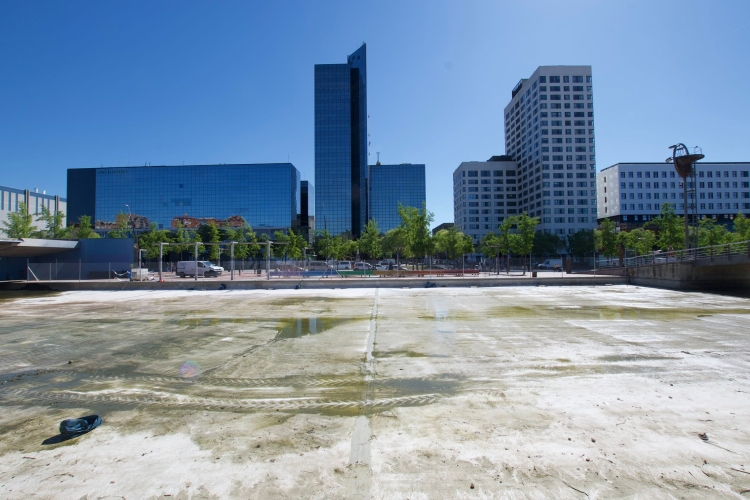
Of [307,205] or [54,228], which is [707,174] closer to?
[307,205]

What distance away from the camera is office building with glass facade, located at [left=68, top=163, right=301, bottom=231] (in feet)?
377

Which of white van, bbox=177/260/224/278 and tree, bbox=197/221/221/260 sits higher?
tree, bbox=197/221/221/260

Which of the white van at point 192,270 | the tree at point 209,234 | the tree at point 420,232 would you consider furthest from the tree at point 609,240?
the tree at point 209,234

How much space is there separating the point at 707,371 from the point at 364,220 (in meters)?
151

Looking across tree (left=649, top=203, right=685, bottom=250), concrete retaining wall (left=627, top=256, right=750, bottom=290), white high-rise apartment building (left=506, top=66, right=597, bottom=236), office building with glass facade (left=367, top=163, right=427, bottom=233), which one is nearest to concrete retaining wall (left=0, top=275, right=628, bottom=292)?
concrete retaining wall (left=627, top=256, right=750, bottom=290)

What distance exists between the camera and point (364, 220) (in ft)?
516

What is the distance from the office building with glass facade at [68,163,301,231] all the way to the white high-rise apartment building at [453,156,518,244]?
5732 centimetres

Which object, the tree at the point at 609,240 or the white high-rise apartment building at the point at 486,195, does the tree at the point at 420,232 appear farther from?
the white high-rise apartment building at the point at 486,195

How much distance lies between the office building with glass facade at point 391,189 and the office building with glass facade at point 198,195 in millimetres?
54022

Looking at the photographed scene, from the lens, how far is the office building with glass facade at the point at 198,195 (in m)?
115

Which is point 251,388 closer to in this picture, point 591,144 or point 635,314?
point 635,314

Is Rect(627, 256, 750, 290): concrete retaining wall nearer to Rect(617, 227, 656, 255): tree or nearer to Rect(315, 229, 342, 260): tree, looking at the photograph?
Rect(617, 227, 656, 255): tree

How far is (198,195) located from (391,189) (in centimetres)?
7980

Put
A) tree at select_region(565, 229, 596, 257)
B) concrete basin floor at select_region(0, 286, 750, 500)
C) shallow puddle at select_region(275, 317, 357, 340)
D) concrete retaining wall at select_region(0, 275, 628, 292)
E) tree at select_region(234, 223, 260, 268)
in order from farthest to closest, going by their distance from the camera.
Answer: 1. tree at select_region(565, 229, 596, 257)
2. tree at select_region(234, 223, 260, 268)
3. concrete retaining wall at select_region(0, 275, 628, 292)
4. shallow puddle at select_region(275, 317, 357, 340)
5. concrete basin floor at select_region(0, 286, 750, 500)
